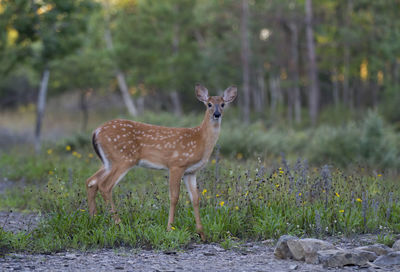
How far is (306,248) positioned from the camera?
17.7 feet

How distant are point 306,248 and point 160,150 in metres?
2.19

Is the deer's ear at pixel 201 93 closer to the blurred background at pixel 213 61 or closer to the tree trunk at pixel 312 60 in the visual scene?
the blurred background at pixel 213 61

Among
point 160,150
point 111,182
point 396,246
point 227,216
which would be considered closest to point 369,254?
point 396,246

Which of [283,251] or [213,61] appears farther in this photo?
[213,61]

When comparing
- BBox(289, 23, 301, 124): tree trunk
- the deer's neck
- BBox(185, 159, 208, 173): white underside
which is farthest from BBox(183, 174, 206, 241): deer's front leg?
BBox(289, 23, 301, 124): tree trunk

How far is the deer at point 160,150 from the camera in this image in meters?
6.44

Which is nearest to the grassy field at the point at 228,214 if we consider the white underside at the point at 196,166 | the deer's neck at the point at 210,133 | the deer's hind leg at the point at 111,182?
the deer's hind leg at the point at 111,182

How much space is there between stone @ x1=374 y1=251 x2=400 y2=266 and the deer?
209 cm

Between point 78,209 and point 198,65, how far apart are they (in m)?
33.1

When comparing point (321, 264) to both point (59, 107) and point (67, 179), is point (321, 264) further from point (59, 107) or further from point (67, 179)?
point (59, 107)

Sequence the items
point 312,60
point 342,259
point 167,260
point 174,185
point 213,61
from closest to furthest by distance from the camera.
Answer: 1. point 342,259
2. point 167,260
3. point 174,185
4. point 312,60
5. point 213,61

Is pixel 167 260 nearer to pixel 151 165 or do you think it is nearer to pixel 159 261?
pixel 159 261

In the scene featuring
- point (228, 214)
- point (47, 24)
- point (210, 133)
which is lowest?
point (228, 214)

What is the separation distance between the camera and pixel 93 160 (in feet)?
35.4
